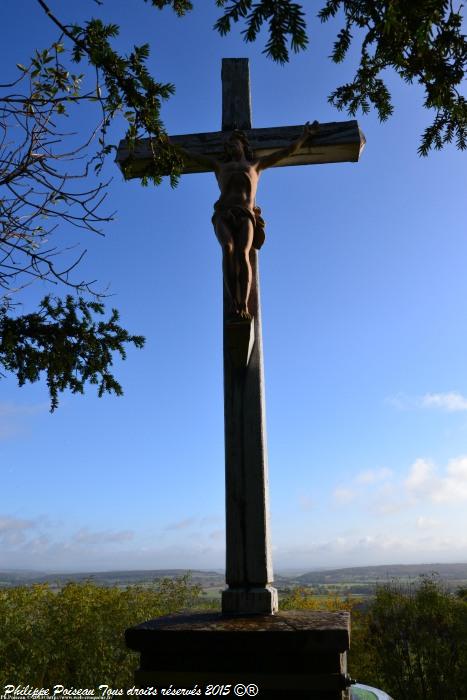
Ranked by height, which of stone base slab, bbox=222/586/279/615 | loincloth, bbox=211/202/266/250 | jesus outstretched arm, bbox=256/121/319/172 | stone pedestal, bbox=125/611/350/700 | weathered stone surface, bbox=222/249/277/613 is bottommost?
stone pedestal, bbox=125/611/350/700

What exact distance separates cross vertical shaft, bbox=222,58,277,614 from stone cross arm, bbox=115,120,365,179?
112 centimetres

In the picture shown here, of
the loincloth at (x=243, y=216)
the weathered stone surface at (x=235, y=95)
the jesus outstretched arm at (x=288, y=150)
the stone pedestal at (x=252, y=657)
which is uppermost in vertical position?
the weathered stone surface at (x=235, y=95)

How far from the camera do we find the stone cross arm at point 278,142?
443 cm

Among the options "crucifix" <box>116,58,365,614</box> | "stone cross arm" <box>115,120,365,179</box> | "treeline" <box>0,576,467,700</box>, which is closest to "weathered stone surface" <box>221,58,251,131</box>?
"crucifix" <box>116,58,365,614</box>

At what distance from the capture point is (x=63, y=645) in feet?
46.2

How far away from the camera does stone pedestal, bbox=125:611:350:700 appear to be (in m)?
2.54

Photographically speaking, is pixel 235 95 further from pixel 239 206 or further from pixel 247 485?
pixel 247 485

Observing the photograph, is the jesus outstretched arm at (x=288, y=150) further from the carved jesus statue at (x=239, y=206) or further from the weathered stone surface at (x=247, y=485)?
the weathered stone surface at (x=247, y=485)

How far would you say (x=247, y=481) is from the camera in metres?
3.38

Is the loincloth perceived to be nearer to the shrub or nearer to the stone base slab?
the stone base slab

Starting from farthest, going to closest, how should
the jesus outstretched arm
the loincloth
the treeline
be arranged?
1. the treeline
2. the jesus outstretched arm
3. the loincloth

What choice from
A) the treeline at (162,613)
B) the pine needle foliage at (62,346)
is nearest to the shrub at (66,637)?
the treeline at (162,613)

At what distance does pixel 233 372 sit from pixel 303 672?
5.62 ft

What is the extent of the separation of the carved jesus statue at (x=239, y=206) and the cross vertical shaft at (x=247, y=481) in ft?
0.48
